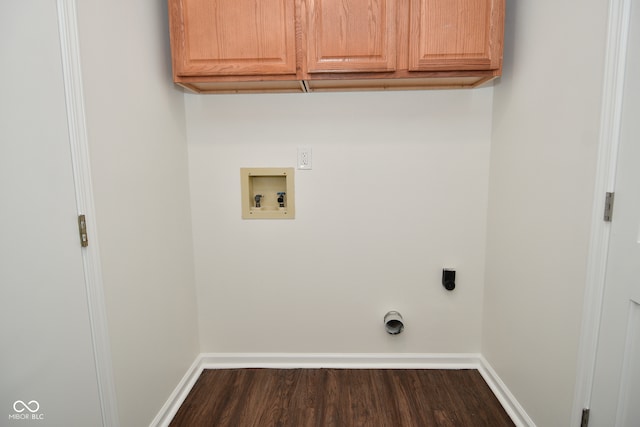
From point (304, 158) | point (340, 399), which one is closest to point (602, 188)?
point (304, 158)

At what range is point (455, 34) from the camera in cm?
145

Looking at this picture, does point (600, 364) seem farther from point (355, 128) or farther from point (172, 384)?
point (172, 384)

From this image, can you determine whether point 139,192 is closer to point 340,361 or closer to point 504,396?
point 340,361

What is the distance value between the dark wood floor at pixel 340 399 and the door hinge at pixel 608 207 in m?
1.08

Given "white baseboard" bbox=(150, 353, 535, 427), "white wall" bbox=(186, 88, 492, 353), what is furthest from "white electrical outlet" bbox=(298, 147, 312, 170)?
"white baseboard" bbox=(150, 353, 535, 427)

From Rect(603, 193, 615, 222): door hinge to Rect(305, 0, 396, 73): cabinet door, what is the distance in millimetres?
950

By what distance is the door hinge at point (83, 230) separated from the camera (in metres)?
1.07

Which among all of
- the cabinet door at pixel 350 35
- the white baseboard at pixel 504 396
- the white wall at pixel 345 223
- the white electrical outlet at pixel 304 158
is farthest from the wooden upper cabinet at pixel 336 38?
the white baseboard at pixel 504 396

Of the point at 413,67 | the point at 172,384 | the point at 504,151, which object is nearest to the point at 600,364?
the point at 504,151

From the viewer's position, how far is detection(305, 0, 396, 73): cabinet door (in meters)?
1.44

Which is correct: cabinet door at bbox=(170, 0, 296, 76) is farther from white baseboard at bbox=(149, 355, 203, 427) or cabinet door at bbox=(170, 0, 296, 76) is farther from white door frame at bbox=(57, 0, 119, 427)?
white baseboard at bbox=(149, 355, 203, 427)

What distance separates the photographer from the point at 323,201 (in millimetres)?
1884

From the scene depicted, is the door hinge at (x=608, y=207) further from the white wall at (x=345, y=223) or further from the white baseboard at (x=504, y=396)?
the white baseboard at (x=504, y=396)

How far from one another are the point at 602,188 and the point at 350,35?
113 centimetres
